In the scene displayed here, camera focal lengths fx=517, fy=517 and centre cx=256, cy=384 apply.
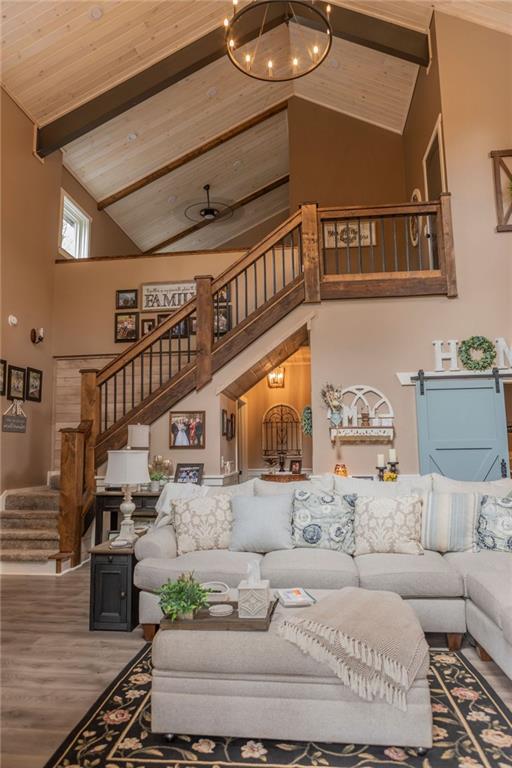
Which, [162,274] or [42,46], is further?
[162,274]

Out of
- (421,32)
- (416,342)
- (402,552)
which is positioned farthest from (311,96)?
(402,552)

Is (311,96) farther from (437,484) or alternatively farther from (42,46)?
(437,484)

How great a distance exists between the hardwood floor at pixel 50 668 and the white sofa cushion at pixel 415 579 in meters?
0.41

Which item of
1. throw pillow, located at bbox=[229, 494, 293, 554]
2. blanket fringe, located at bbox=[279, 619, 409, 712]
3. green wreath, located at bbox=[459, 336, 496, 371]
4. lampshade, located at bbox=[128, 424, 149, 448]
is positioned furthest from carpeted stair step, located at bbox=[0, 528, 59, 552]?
green wreath, located at bbox=[459, 336, 496, 371]

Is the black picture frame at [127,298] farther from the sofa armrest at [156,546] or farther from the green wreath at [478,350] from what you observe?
the sofa armrest at [156,546]

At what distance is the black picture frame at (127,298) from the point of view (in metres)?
8.13

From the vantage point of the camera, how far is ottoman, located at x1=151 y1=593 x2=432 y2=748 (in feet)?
7.09

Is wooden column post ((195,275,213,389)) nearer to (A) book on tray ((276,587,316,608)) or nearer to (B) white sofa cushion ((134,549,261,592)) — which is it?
(B) white sofa cushion ((134,549,261,592))

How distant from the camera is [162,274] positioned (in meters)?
8.20

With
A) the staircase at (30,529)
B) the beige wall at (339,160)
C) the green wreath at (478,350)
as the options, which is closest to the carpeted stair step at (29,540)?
the staircase at (30,529)

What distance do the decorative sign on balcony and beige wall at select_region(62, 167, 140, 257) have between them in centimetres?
Answer: 548

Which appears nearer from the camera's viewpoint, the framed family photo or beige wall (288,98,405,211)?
the framed family photo

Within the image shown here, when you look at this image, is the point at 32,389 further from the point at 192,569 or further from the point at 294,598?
the point at 294,598

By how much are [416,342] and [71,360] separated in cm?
520
